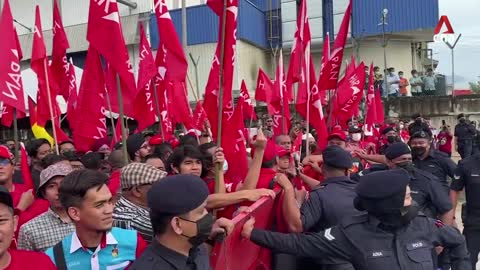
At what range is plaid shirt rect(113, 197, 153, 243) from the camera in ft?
9.16

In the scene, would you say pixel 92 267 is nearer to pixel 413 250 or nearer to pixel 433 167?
pixel 413 250

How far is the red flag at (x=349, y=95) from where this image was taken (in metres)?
9.10

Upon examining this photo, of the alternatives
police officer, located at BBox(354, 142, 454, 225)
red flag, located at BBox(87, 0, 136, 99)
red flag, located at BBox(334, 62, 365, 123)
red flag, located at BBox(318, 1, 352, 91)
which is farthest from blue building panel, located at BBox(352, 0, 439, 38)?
red flag, located at BBox(87, 0, 136, 99)

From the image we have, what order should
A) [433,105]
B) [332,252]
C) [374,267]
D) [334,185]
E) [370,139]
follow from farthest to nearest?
[433,105] < [370,139] < [334,185] < [332,252] < [374,267]

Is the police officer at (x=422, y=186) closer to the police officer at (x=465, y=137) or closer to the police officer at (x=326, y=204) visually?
the police officer at (x=326, y=204)

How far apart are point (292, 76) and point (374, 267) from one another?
236 inches

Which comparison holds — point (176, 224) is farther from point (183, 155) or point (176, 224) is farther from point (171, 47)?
point (171, 47)

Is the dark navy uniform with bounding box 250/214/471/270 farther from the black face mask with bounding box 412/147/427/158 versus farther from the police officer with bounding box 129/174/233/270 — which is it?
the black face mask with bounding box 412/147/427/158

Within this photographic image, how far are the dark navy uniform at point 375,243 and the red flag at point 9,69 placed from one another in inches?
123

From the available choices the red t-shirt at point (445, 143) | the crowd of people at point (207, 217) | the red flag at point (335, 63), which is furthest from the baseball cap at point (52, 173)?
the red t-shirt at point (445, 143)

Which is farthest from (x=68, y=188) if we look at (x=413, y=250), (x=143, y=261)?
(x=413, y=250)

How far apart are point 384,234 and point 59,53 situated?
5.95m

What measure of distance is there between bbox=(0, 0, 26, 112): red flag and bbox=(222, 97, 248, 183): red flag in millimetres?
1996

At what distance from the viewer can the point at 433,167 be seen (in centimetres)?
554
